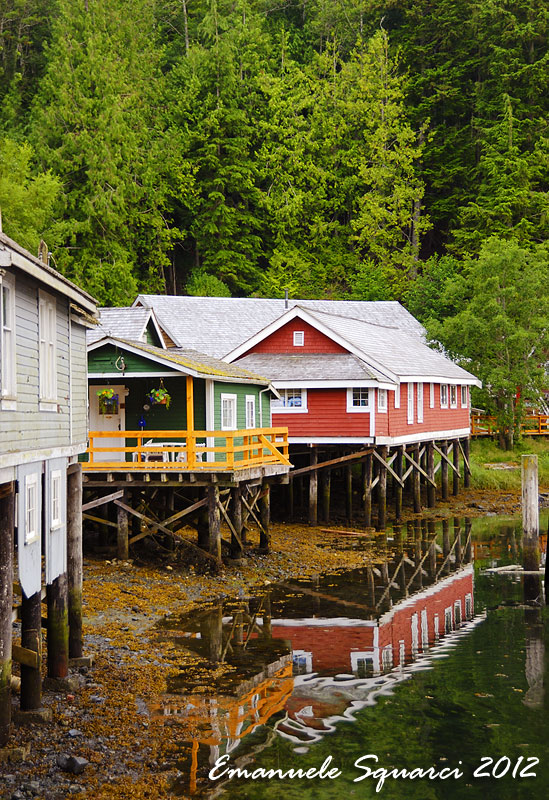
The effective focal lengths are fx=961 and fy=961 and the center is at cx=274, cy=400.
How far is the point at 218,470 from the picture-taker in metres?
21.5

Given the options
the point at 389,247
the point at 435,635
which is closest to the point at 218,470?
the point at 435,635

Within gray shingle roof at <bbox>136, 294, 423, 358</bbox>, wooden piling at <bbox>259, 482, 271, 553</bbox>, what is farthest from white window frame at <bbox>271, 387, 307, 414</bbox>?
gray shingle roof at <bbox>136, 294, 423, 358</bbox>

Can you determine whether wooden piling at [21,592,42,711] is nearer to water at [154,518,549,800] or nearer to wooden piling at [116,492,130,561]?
water at [154,518,549,800]

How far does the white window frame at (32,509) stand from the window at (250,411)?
15.4 meters

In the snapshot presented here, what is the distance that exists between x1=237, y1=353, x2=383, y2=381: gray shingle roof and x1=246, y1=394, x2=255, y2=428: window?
4247 millimetres

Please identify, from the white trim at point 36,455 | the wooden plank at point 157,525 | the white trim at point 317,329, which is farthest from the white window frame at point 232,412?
the white trim at point 36,455

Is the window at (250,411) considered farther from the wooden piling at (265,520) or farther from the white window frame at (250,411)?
the wooden piling at (265,520)

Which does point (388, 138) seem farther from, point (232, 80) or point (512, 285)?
point (512, 285)

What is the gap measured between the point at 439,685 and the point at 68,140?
45.6 m

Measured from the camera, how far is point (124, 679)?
1391 centimetres

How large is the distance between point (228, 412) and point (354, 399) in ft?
24.2

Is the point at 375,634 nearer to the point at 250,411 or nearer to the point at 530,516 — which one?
the point at 530,516

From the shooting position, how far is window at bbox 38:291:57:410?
12.6 meters

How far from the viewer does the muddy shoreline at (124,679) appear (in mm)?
10453
